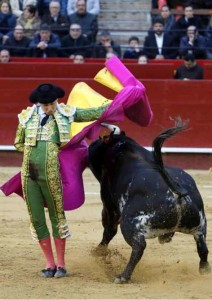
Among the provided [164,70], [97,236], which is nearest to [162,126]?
[164,70]

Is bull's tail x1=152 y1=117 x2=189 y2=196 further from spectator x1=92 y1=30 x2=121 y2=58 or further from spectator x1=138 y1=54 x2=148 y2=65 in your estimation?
spectator x1=92 y1=30 x2=121 y2=58

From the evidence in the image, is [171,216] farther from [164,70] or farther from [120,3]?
[120,3]

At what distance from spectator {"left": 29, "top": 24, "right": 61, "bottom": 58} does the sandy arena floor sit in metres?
4.95

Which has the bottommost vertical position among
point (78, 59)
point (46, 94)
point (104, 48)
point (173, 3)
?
point (173, 3)

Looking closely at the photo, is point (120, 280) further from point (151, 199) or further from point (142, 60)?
point (142, 60)

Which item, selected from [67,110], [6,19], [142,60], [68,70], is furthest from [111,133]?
[6,19]

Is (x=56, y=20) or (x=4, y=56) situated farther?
(x=56, y=20)

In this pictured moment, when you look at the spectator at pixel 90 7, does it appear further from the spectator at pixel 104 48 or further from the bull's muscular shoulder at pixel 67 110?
the bull's muscular shoulder at pixel 67 110

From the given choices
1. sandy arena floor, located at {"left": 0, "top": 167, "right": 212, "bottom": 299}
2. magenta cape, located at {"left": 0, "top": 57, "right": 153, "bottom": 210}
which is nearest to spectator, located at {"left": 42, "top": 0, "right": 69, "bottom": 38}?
sandy arena floor, located at {"left": 0, "top": 167, "right": 212, "bottom": 299}

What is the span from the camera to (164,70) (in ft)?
40.4

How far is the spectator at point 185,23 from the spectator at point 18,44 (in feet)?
6.64

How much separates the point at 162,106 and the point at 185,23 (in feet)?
9.00

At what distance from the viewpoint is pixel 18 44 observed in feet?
44.4

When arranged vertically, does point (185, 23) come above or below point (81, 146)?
below
